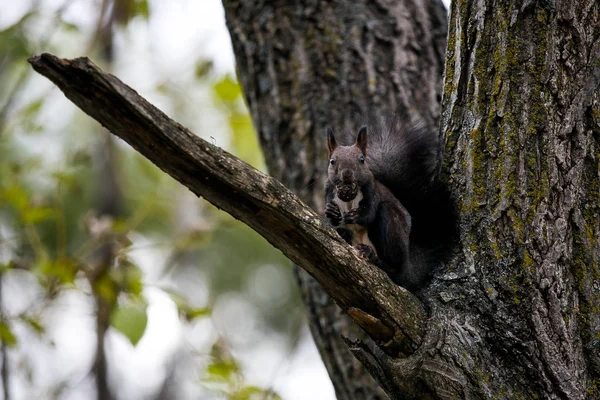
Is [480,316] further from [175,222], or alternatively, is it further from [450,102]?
[175,222]

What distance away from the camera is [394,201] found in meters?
2.58

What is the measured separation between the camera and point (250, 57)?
3.20 metres

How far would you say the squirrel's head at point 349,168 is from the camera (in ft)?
8.52

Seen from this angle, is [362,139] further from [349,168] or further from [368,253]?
[368,253]

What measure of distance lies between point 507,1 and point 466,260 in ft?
2.61

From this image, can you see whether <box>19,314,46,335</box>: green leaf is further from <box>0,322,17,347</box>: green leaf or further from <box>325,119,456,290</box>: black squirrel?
<box>325,119,456,290</box>: black squirrel

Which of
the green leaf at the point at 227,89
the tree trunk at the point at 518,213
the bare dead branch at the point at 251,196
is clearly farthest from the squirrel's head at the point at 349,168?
the green leaf at the point at 227,89

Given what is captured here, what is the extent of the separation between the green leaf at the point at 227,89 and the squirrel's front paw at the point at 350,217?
1.09 metres

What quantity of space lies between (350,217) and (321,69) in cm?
88

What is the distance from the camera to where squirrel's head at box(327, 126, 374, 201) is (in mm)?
2598

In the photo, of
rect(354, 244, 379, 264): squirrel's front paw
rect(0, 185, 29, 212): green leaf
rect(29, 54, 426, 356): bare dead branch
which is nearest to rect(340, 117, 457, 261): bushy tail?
rect(354, 244, 379, 264): squirrel's front paw

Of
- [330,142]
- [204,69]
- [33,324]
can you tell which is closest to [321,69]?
[330,142]

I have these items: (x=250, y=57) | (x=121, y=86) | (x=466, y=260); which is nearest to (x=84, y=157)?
A: (x=250, y=57)

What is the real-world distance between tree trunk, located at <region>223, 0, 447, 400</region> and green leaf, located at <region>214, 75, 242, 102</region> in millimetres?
128
